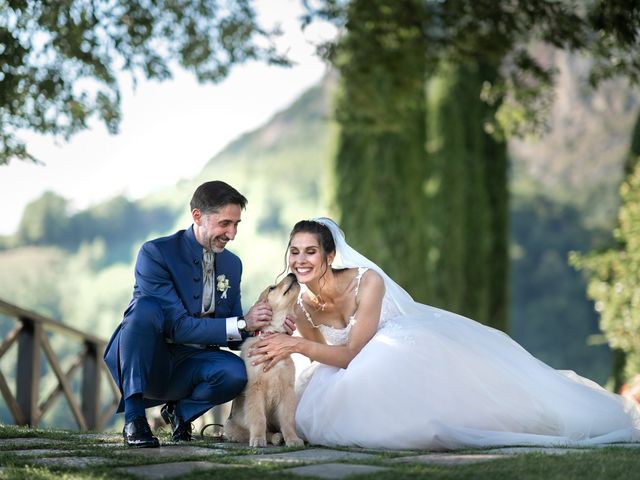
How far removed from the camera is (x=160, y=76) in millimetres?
9133

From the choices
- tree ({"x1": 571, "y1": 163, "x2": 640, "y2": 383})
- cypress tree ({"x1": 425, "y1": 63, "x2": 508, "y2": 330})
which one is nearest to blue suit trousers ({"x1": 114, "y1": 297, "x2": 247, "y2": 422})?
tree ({"x1": 571, "y1": 163, "x2": 640, "y2": 383})

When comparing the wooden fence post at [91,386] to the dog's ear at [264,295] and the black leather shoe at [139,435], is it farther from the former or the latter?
the black leather shoe at [139,435]

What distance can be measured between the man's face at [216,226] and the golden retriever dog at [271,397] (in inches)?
14.6

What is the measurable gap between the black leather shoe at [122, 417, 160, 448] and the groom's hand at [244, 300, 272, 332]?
74 centimetres

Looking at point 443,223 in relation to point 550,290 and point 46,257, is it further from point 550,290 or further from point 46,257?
point 550,290

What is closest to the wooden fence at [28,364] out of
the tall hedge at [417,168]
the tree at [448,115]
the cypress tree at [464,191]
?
the tree at [448,115]

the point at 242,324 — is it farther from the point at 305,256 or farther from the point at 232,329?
the point at 305,256

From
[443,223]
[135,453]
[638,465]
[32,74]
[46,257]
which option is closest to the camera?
[638,465]

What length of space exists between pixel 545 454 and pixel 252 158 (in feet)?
84.8

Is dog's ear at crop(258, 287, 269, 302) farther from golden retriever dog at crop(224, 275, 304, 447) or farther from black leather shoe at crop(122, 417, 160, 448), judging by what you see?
black leather shoe at crop(122, 417, 160, 448)

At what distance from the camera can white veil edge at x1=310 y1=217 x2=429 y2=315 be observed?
224 inches

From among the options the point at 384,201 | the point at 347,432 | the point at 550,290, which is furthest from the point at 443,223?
the point at 550,290

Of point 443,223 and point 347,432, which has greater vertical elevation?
point 443,223

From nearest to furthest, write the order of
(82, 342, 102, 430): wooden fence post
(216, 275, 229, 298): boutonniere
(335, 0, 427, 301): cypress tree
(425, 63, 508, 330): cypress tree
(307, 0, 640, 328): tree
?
(216, 275, 229, 298): boutonniere
(82, 342, 102, 430): wooden fence post
(307, 0, 640, 328): tree
(335, 0, 427, 301): cypress tree
(425, 63, 508, 330): cypress tree
